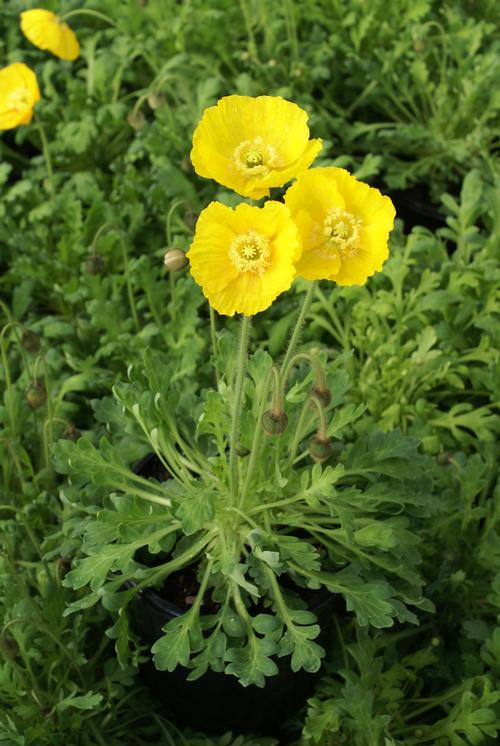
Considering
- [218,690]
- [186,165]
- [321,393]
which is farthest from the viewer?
[186,165]

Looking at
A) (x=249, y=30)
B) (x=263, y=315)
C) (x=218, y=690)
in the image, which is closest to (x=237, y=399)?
(x=218, y=690)

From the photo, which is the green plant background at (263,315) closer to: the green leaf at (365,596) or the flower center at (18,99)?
the green leaf at (365,596)

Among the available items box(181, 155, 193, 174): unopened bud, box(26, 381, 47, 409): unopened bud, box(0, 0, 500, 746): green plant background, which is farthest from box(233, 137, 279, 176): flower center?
box(181, 155, 193, 174): unopened bud

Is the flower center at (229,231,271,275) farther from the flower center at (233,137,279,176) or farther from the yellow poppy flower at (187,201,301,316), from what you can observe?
the flower center at (233,137,279,176)

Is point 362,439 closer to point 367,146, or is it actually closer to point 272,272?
point 272,272

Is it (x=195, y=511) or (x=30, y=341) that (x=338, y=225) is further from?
(x=30, y=341)

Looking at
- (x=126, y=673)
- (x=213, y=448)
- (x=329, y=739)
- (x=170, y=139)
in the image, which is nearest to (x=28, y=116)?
(x=170, y=139)

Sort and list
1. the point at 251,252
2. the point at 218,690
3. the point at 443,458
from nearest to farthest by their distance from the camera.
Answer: the point at 251,252 → the point at 218,690 → the point at 443,458

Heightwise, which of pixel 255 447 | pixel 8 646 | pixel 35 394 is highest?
pixel 255 447
